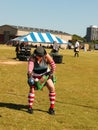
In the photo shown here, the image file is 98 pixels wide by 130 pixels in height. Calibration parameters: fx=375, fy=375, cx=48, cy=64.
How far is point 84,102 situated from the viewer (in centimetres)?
1241

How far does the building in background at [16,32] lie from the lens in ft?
408

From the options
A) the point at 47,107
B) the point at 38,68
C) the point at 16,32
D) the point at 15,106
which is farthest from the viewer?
the point at 16,32

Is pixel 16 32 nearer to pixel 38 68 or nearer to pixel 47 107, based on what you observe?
pixel 47 107

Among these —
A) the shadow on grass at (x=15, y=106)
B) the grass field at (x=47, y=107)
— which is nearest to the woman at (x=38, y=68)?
the grass field at (x=47, y=107)

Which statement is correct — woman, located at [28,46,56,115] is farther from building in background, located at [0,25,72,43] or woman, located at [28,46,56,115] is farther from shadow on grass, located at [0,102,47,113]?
building in background, located at [0,25,72,43]

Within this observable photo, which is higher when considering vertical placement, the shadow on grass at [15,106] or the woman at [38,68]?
the woman at [38,68]

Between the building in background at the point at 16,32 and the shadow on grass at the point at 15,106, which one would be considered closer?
the shadow on grass at the point at 15,106

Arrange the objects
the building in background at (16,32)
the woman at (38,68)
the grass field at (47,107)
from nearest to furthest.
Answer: the grass field at (47,107) < the woman at (38,68) < the building in background at (16,32)

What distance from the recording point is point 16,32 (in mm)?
124750

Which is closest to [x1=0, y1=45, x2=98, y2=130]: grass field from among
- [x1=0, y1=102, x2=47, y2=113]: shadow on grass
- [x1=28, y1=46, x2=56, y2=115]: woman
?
[x1=0, y1=102, x2=47, y2=113]: shadow on grass

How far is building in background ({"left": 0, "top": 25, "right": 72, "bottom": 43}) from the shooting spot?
124 metres

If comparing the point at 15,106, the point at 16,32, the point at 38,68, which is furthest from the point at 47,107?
the point at 16,32

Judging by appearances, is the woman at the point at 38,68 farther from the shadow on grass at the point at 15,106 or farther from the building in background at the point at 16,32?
the building in background at the point at 16,32

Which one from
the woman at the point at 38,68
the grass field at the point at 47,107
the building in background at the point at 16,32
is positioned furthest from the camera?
the building in background at the point at 16,32
